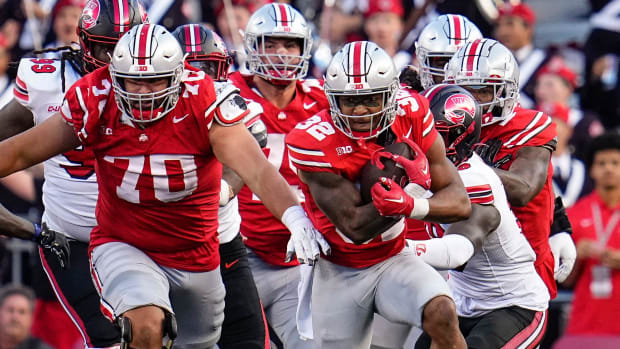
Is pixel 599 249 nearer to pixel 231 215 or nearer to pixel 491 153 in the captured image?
pixel 491 153

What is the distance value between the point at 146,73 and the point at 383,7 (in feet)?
16.3

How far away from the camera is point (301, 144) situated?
16.9ft

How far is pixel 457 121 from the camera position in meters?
5.58

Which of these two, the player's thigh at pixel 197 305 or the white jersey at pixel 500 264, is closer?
the player's thigh at pixel 197 305

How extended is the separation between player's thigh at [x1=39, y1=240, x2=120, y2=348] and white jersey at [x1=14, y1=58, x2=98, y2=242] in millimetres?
109

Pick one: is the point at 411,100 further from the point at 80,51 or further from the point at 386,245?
the point at 80,51

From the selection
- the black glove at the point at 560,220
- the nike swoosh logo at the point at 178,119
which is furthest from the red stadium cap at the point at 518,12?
the nike swoosh logo at the point at 178,119

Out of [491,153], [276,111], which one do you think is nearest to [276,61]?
[276,111]

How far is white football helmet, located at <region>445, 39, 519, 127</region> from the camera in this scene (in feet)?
19.8

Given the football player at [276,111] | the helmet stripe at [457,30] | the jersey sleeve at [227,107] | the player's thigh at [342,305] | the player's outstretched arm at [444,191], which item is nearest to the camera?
the jersey sleeve at [227,107]

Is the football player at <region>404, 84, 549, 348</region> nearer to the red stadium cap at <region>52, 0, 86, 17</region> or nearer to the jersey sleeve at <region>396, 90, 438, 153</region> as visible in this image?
the jersey sleeve at <region>396, 90, 438, 153</region>

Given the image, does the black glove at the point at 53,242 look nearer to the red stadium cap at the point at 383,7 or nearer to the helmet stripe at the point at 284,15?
the helmet stripe at the point at 284,15

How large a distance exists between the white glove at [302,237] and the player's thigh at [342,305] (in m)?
0.44

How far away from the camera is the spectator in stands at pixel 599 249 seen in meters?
7.71
